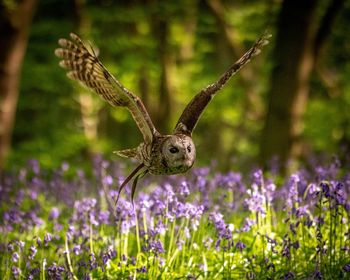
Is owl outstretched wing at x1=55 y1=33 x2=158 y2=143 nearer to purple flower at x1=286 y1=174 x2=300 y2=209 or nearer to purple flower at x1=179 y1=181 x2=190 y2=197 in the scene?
purple flower at x1=179 y1=181 x2=190 y2=197

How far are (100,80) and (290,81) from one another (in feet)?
17.2

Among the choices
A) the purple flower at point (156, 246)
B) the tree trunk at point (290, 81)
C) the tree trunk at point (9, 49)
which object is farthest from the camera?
the tree trunk at point (290, 81)

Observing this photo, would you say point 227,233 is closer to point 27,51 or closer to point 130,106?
point 130,106

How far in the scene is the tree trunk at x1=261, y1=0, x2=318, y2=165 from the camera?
9062mm

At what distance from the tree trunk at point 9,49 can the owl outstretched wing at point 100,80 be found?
424 centimetres

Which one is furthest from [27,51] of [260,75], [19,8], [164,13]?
[260,75]

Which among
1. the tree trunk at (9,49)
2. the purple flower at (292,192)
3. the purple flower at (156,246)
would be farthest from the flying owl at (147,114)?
the tree trunk at (9,49)

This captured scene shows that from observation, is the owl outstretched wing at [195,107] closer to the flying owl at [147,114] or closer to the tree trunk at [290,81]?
the flying owl at [147,114]

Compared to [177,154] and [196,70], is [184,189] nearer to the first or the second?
[177,154]

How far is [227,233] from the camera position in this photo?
13.4 feet

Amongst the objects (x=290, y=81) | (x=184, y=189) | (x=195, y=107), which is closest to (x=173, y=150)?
(x=195, y=107)

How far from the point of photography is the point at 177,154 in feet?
12.1

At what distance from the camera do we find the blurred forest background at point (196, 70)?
357 inches

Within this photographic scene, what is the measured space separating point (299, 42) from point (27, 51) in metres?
6.24
